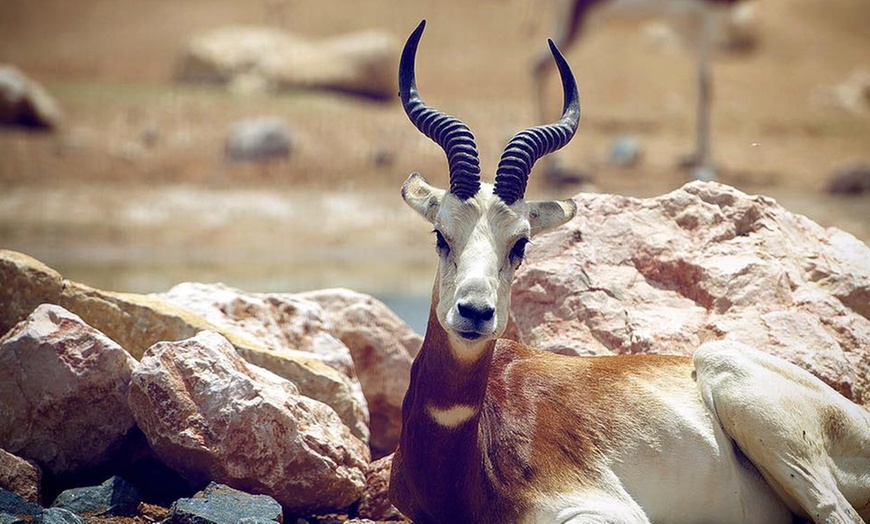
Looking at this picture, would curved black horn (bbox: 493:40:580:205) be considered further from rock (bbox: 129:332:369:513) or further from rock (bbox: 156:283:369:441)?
rock (bbox: 156:283:369:441)

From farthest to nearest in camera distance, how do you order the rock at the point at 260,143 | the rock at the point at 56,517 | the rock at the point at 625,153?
the rock at the point at 625,153 < the rock at the point at 260,143 < the rock at the point at 56,517

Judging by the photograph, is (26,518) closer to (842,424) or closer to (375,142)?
(842,424)

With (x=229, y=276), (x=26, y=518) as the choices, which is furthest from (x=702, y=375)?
(x=229, y=276)

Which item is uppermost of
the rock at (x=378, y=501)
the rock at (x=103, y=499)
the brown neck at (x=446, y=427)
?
the brown neck at (x=446, y=427)

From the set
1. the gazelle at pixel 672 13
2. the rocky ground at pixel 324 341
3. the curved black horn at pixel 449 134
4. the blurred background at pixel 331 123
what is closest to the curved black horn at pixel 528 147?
the curved black horn at pixel 449 134

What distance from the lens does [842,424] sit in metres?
6.32

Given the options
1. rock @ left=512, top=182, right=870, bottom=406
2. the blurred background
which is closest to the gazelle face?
rock @ left=512, top=182, right=870, bottom=406

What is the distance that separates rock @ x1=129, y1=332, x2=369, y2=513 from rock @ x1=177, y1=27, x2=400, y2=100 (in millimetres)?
20990

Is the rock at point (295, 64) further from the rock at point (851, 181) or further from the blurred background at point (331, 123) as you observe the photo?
the rock at point (851, 181)

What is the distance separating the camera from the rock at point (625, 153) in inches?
934

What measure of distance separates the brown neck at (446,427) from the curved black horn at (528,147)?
598 millimetres

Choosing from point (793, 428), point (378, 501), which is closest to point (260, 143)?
point (378, 501)

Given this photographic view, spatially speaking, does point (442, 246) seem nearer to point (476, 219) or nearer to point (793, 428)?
point (476, 219)

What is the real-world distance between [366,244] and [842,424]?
1387cm
